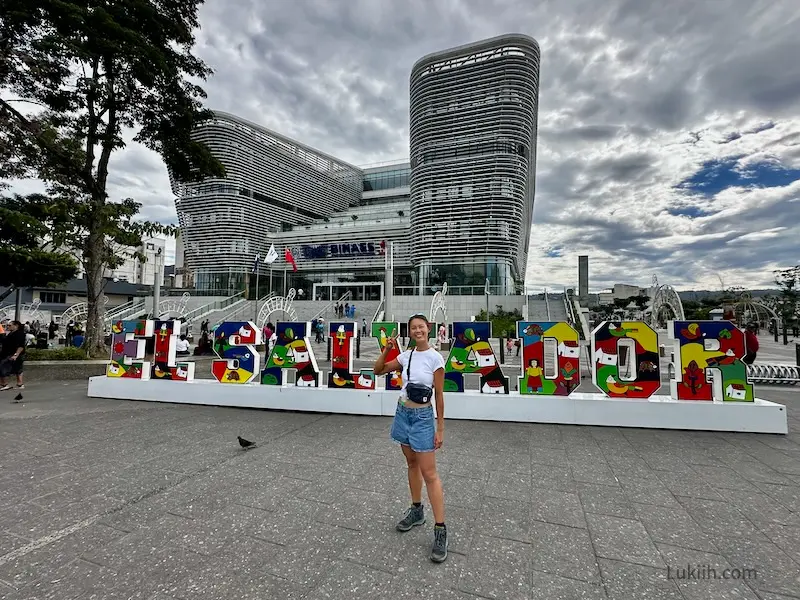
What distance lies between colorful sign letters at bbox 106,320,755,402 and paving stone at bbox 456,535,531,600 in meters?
2.44

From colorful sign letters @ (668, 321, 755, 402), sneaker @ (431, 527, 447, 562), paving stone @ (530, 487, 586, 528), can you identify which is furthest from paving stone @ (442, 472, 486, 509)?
colorful sign letters @ (668, 321, 755, 402)

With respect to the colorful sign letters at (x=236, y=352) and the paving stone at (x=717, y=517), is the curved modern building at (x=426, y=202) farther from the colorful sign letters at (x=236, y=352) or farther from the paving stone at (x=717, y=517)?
the paving stone at (x=717, y=517)

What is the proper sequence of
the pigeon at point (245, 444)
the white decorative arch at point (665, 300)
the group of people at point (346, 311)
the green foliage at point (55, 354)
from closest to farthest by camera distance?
1. the pigeon at point (245, 444)
2. the green foliage at point (55, 354)
3. the white decorative arch at point (665, 300)
4. the group of people at point (346, 311)

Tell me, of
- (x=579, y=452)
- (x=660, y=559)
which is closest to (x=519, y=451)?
(x=579, y=452)

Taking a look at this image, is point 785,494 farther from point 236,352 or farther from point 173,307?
point 173,307

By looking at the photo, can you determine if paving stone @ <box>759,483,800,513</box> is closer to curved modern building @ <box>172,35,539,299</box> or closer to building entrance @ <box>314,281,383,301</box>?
curved modern building @ <box>172,35,539,299</box>

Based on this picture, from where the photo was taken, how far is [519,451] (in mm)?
5055

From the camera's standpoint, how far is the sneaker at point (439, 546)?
2.65 meters

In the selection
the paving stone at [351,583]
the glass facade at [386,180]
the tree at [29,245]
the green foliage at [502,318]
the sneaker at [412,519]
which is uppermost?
the glass facade at [386,180]

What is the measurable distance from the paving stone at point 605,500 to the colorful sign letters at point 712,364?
339cm

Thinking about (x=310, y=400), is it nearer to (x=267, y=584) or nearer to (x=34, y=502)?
(x=34, y=502)

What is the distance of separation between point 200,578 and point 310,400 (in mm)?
4847

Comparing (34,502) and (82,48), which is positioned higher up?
(82,48)

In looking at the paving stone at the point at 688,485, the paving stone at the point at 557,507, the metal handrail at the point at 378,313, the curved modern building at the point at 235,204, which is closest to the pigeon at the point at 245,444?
the paving stone at the point at 557,507
